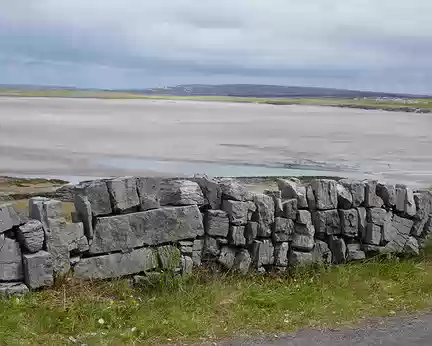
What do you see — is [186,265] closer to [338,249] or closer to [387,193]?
[338,249]

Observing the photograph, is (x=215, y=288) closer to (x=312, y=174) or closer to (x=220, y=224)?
(x=220, y=224)

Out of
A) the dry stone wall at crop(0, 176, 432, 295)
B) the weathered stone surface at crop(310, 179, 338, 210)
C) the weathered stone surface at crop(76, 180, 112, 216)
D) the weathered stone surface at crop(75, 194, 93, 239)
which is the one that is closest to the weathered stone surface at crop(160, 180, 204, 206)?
the dry stone wall at crop(0, 176, 432, 295)

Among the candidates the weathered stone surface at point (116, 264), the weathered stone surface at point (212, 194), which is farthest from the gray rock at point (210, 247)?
the weathered stone surface at point (116, 264)

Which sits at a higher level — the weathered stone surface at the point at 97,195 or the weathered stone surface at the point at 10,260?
the weathered stone surface at the point at 97,195

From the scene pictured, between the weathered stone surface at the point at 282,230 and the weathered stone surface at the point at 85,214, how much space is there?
296 cm

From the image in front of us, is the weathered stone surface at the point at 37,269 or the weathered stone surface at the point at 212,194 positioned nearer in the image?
the weathered stone surface at the point at 37,269

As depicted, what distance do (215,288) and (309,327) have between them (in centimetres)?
152

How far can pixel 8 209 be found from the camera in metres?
7.96

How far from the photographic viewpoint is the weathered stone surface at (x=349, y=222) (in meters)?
10.3

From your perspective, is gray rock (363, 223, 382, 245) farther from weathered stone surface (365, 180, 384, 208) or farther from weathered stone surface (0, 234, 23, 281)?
weathered stone surface (0, 234, 23, 281)

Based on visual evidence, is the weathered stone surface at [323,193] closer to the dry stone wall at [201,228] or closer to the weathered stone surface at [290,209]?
the dry stone wall at [201,228]

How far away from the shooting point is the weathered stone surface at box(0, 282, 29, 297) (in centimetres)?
780

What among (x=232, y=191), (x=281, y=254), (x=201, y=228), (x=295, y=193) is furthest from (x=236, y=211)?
(x=295, y=193)

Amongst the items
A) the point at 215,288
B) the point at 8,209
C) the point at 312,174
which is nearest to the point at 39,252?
the point at 8,209
